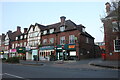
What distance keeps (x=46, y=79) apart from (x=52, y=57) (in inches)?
999

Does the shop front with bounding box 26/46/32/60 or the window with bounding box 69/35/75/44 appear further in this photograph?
the shop front with bounding box 26/46/32/60

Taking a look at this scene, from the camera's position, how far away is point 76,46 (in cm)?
3130

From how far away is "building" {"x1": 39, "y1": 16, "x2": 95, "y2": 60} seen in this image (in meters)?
31.9

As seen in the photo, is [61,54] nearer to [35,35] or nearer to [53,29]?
[53,29]

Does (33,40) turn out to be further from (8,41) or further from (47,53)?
(8,41)

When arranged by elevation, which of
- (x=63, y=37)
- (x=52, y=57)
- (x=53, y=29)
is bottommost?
(x=52, y=57)

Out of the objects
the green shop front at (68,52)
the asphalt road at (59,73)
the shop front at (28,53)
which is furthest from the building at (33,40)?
the asphalt road at (59,73)

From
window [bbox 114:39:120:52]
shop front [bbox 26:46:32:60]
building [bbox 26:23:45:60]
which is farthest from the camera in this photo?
shop front [bbox 26:46:32:60]

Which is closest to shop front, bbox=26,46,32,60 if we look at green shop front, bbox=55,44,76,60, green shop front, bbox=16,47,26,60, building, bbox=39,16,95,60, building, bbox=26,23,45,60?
building, bbox=26,23,45,60

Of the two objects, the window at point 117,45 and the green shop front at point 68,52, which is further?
the green shop front at point 68,52

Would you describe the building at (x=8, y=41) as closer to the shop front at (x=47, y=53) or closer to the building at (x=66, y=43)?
the building at (x=66, y=43)

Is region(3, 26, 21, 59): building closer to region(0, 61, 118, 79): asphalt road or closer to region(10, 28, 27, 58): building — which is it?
region(10, 28, 27, 58): building

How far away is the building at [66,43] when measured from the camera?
3189 cm

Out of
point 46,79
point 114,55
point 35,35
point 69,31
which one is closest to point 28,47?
point 35,35
